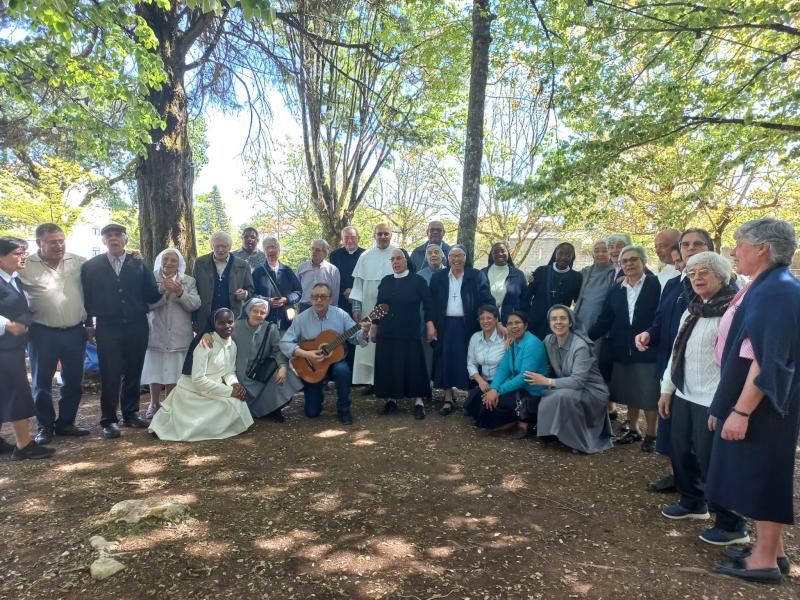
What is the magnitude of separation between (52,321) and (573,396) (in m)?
5.24

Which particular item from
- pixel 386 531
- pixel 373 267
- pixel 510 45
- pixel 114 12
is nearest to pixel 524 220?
pixel 510 45

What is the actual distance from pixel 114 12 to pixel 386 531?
19.3ft

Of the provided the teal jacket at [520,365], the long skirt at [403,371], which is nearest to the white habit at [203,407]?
the long skirt at [403,371]

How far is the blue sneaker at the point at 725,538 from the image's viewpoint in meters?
3.09

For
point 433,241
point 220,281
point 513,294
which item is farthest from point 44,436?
point 513,294

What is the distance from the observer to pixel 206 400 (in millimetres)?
5074

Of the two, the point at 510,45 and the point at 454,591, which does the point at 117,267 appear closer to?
the point at 454,591

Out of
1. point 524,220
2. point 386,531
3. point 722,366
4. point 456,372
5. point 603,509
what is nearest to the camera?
point 722,366

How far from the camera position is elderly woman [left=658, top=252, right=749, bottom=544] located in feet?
10.4

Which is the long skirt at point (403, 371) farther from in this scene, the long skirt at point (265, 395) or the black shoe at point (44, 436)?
the black shoe at point (44, 436)

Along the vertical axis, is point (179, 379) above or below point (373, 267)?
below

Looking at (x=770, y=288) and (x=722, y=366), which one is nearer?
(x=770, y=288)

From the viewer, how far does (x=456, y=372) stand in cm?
611

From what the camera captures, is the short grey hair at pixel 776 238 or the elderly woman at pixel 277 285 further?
the elderly woman at pixel 277 285
